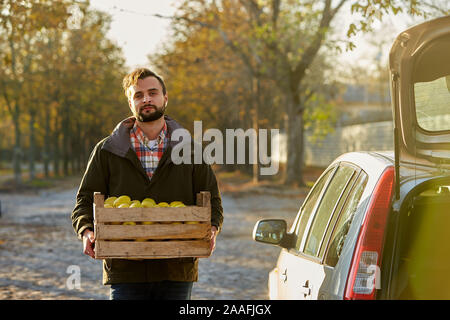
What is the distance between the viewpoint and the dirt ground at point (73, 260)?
30.6 ft

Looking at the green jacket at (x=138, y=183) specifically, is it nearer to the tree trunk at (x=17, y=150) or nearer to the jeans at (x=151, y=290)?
the jeans at (x=151, y=290)

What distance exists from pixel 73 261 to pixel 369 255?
30.6 ft

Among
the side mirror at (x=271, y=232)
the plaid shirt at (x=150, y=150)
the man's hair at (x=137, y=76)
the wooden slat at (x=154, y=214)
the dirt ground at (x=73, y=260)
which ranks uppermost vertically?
the man's hair at (x=137, y=76)

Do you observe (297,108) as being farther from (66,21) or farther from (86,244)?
(86,244)

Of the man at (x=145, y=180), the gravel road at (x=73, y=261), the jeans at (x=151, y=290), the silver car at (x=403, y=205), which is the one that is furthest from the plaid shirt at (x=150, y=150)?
the gravel road at (x=73, y=261)

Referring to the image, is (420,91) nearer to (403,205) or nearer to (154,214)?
(403,205)

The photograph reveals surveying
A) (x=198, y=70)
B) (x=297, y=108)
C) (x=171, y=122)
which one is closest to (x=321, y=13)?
(x=297, y=108)

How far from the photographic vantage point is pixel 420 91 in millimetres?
3816

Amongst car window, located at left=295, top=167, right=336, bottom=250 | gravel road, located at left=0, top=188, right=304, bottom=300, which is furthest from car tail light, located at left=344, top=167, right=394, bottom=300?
gravel road, located at left=0, top=188, right=304, bottom=300

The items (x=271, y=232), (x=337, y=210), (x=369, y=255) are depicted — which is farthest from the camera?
(x=271, y=232)

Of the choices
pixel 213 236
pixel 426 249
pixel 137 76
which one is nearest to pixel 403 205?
pixel 426 249

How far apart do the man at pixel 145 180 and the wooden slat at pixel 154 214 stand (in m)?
0.16

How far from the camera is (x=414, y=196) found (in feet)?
11.2
